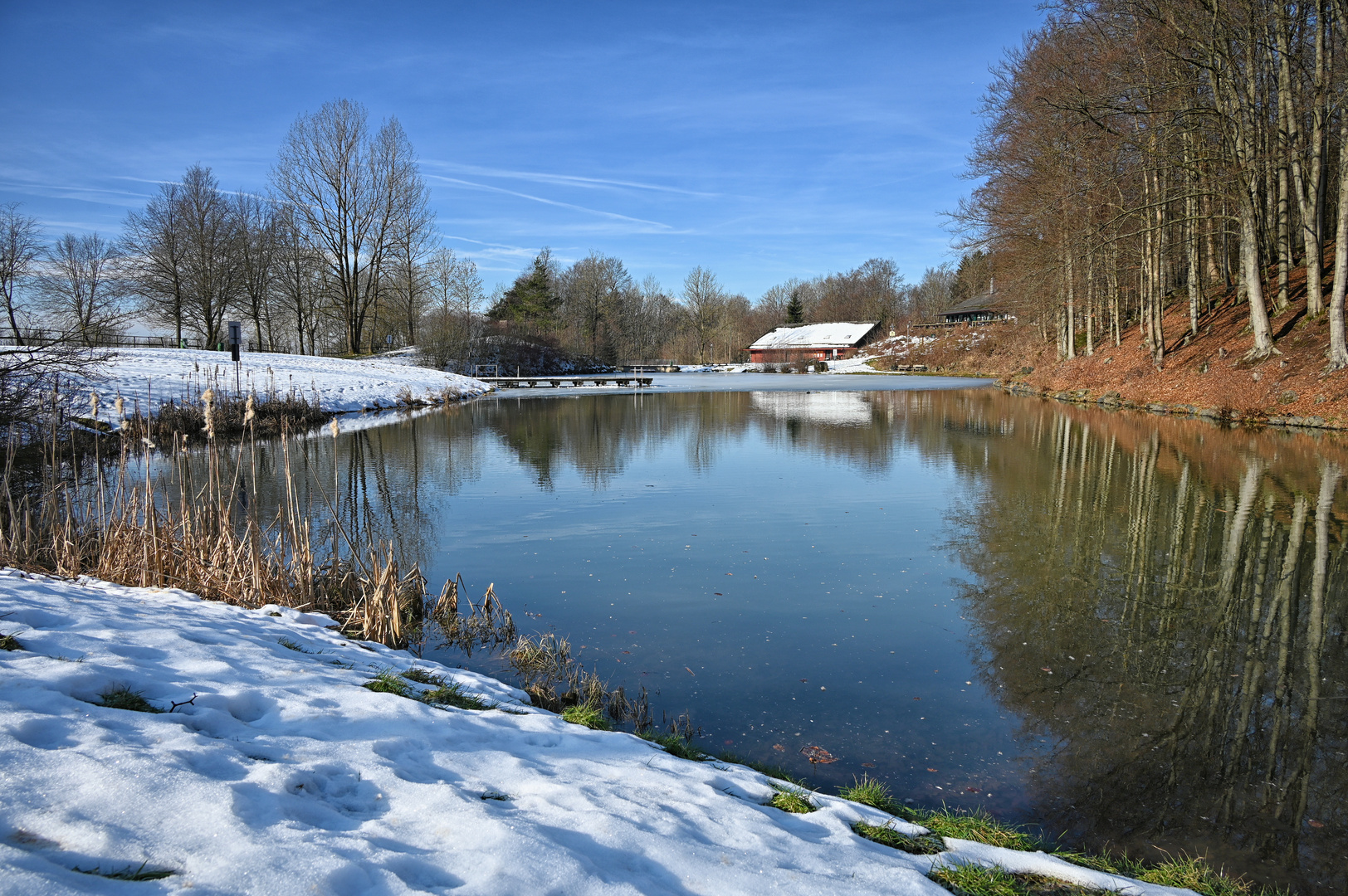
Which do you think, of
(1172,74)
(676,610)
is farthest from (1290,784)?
(1172,74)

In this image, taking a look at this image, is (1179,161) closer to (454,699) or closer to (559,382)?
(454,699)

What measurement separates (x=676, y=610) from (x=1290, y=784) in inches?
167

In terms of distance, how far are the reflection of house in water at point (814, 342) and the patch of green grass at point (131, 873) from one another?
86.5 metres

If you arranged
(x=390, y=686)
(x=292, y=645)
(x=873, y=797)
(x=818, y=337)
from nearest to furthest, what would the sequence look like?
(x=873, y=797) → (x=390, y=686) → (x=292, y=645) → (x=818, y=337)

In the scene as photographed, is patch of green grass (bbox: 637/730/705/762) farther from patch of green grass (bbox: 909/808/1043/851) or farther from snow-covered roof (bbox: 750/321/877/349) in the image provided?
snow-covered roof (bbox: 750/321/877/349)

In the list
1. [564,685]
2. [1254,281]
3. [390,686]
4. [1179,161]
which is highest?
[1179,161]

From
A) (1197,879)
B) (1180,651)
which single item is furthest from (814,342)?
(1197,879)

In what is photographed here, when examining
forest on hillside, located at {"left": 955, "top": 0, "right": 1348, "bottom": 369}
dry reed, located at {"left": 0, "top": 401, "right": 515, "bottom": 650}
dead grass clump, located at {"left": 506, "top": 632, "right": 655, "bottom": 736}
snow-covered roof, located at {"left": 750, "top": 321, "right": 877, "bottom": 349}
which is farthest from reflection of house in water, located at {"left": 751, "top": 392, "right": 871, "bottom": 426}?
snow-covered roof, located at {"left": 750, "top": 321, "right": 877, "bottom": 349}

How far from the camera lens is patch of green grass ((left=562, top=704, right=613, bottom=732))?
4535 mm

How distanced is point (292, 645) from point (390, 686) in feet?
3.77

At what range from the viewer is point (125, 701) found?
3.44 m

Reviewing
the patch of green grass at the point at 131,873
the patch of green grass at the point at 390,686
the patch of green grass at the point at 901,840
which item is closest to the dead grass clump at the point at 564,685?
the patch of green grass at the point at 390,686

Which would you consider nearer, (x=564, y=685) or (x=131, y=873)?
(x=131, y=873)

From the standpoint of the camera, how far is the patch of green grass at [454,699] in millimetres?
4426
